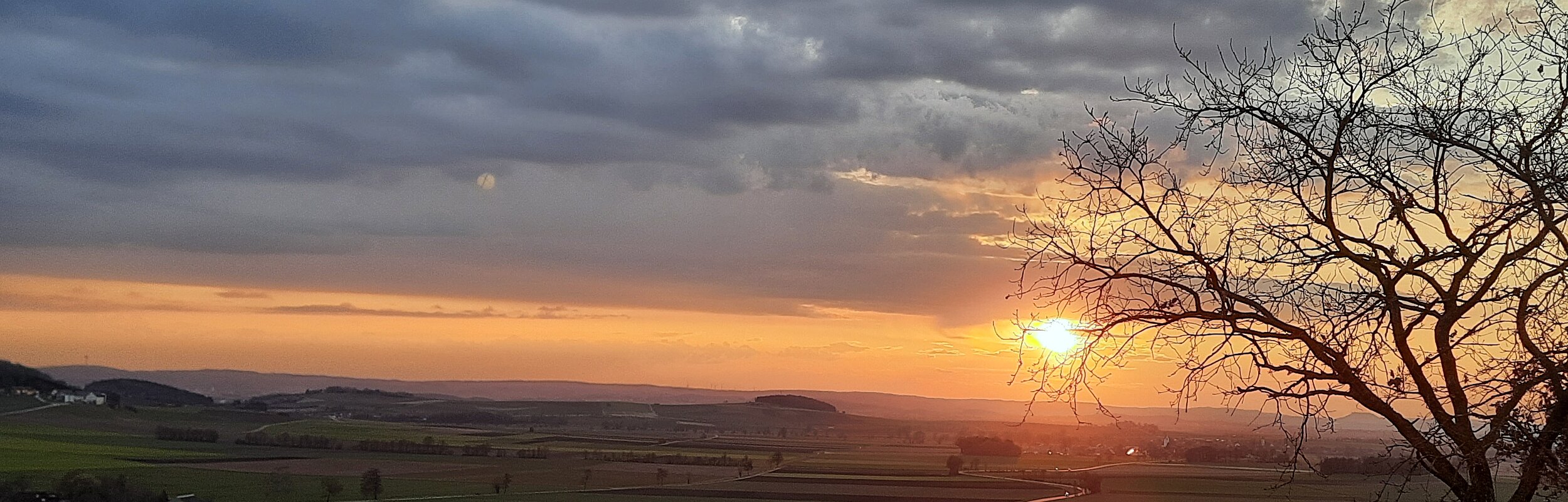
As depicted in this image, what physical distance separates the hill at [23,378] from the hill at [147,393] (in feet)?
97.7

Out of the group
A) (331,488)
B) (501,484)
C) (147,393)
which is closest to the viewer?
(331,488)

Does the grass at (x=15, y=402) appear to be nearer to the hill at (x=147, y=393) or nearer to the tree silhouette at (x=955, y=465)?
the hill at (x=147, y=393)

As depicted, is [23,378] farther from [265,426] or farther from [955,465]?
[955,465]

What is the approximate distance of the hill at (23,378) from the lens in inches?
3816

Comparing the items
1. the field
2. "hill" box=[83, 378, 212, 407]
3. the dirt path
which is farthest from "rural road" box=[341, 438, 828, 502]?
"hill" box=[83, 378, 212, 407]

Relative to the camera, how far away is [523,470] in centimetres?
10394

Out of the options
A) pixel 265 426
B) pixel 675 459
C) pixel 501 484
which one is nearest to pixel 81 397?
pixel 265 426

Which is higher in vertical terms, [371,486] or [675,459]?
[675,459]

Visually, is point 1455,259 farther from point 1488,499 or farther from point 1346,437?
point 1346,437

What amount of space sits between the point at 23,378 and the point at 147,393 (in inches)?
2205

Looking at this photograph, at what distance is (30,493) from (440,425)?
111m

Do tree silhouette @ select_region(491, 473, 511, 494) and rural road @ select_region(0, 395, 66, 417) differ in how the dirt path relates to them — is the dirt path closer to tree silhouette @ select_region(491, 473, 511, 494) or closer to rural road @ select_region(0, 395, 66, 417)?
rural road @ select_region(0, 395, 66, 417)

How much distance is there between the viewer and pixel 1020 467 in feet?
347

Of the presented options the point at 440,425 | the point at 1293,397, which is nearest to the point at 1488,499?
the point at 1293,397
